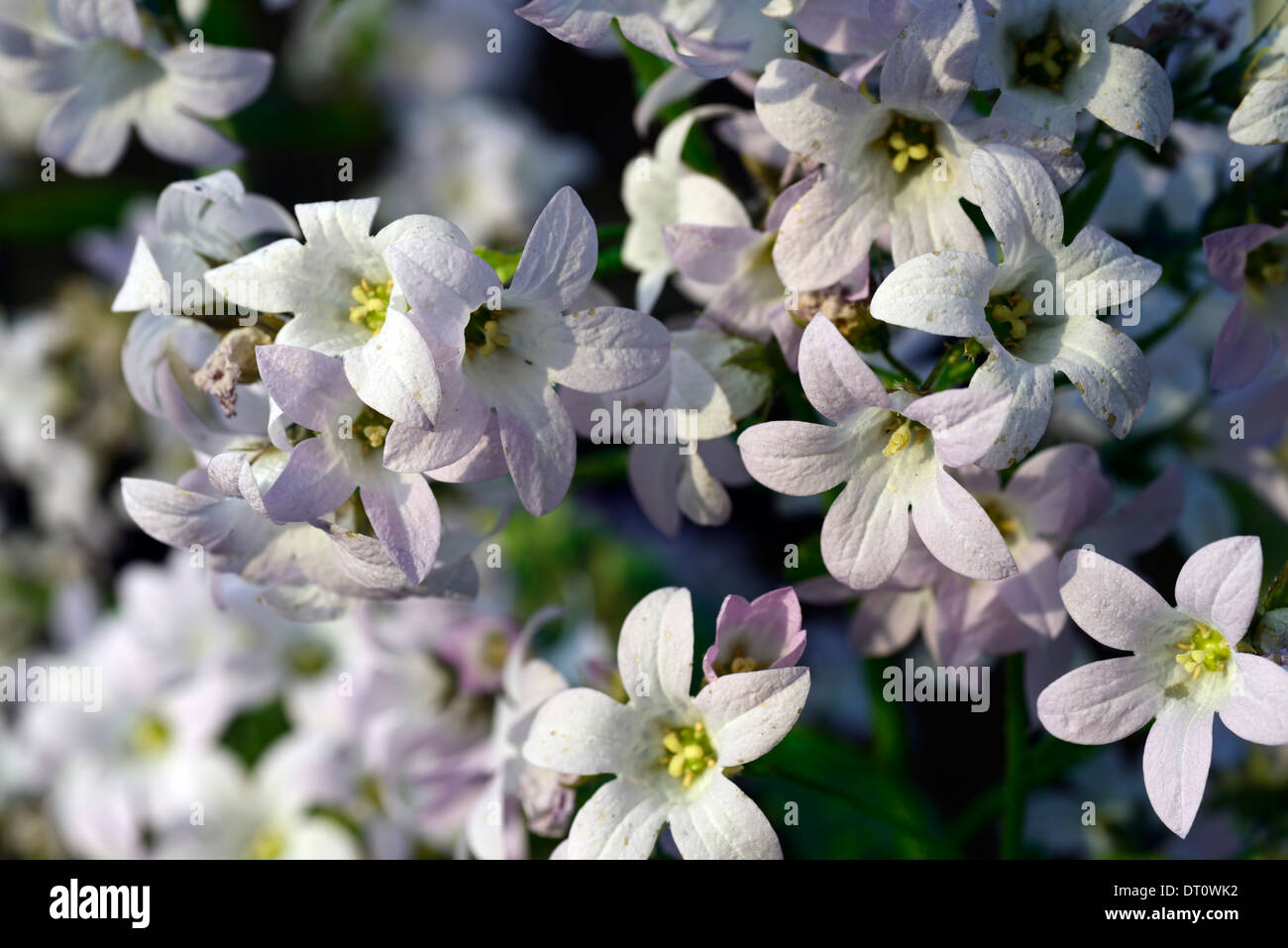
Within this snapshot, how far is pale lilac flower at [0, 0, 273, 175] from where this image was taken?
0.86m

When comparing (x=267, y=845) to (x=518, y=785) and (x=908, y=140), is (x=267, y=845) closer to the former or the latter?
(x=518, y=785)

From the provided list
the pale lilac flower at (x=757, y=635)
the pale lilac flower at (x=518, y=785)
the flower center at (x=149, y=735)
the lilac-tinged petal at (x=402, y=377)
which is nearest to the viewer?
the lilac-tinged petal at (x=402, y=377)

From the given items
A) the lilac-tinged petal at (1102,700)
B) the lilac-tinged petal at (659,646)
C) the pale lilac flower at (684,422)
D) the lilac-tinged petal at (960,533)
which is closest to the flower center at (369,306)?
the pale lilac flower at (684,422)

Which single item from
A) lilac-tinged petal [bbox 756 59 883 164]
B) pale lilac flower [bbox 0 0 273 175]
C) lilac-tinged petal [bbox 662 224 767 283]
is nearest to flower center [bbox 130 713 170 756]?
pale lilac flower [bbox 0 0 273 175]

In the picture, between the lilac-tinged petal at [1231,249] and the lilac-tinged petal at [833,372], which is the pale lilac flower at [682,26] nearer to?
the lilac-tinged petal at [833,372]

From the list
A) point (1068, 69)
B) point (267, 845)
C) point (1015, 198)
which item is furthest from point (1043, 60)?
point (267, 845)

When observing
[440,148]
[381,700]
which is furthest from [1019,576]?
[440,148]

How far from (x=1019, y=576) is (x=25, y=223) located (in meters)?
1.66

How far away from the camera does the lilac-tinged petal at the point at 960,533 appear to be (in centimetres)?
Result: 64

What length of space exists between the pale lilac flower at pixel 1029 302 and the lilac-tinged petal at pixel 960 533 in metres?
0.04

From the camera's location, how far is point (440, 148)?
169 centimetres

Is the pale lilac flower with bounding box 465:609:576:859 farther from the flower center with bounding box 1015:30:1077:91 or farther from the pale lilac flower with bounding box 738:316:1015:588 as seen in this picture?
the flower center with bounding box 1015:30:1077:91

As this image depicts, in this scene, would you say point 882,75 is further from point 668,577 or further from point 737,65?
point 668,577

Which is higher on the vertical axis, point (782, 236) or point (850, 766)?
point (782, 236)
